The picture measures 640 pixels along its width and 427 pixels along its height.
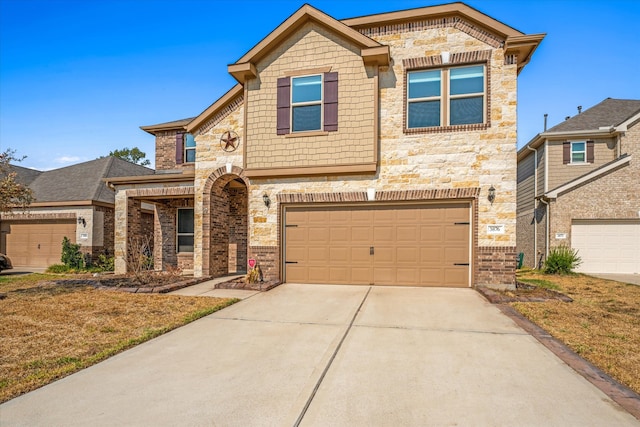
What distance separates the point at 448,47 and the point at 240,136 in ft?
21.4

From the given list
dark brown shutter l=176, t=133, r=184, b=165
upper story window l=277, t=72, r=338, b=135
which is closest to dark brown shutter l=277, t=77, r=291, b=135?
upper story window l=277, t=72, r=338, b=135

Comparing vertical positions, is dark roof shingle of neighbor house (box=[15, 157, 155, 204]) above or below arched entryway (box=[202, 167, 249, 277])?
above

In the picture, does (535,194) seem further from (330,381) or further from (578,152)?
(330,381)

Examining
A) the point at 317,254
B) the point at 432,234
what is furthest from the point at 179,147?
the point at 432,234

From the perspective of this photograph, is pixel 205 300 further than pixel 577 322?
Yes

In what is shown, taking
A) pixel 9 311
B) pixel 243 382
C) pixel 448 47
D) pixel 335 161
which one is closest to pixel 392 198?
pixel 335 161

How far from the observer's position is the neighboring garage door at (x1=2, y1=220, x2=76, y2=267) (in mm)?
16016

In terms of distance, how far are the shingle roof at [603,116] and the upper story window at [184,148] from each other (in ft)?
54.3

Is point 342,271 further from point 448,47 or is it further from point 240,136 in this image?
point 448,47

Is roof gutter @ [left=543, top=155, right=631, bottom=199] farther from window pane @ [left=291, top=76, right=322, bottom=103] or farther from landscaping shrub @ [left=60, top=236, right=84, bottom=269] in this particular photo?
landscaping shrub @ [left=60, top=236, right=84, bottom=269]

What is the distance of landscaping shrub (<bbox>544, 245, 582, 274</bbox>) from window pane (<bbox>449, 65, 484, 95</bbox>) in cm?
818

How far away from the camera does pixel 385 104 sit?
9.78 metres

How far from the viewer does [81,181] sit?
17.4 meters

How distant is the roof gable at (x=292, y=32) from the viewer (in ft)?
30.7
